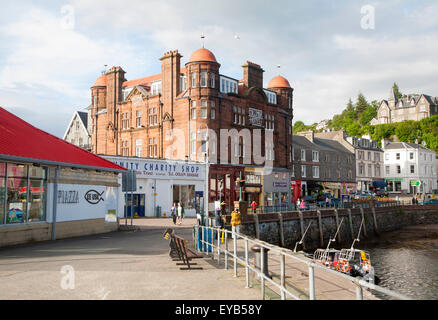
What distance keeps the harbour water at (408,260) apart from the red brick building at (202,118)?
14661 mm

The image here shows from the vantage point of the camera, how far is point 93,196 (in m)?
21.6

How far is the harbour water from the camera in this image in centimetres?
1997

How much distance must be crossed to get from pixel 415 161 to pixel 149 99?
2495 inches

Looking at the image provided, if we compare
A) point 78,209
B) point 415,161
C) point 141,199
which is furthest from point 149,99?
point 415,161

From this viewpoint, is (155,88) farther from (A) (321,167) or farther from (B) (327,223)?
(A) (321,167)

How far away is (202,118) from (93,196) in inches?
819

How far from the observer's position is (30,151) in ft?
57.1

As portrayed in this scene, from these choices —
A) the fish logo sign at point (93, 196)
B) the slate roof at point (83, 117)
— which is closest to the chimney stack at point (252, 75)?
the fish logo sign at point (93, 196)

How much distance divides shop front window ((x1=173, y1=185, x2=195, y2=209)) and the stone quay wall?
32.7 feet

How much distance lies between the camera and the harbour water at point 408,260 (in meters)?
20.0

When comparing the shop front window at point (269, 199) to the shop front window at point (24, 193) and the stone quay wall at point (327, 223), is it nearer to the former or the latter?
the stone quay wall at point (327, 223)

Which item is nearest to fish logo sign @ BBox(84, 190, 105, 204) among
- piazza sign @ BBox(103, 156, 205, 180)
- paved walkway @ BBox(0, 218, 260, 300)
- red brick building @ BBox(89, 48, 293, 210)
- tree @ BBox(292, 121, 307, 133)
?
paved walkway @ BBox(0, 218, 260, 300)

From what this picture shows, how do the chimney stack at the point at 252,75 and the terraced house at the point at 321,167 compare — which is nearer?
the chimney stack at the point at 252,75
